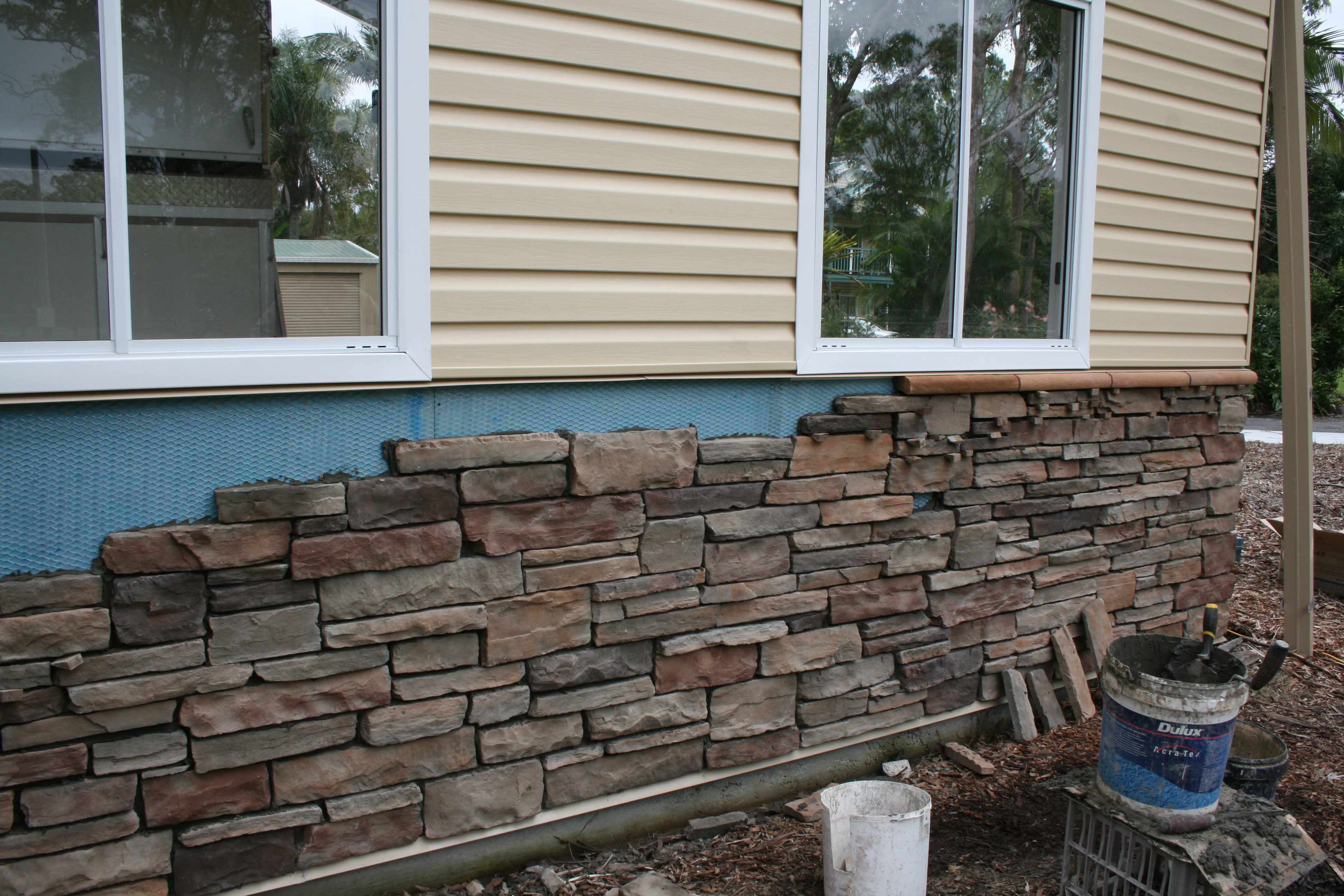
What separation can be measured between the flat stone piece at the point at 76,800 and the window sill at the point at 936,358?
2364 mm

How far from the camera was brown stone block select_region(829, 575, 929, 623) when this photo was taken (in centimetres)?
338

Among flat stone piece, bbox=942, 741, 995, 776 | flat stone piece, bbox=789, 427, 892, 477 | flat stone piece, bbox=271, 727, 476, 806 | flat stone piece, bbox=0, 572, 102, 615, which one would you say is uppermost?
flat stone piece, bbox=789, 427, 892, 477

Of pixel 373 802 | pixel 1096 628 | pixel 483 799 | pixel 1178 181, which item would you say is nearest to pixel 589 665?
pixel 483 799

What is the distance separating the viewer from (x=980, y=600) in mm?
3760

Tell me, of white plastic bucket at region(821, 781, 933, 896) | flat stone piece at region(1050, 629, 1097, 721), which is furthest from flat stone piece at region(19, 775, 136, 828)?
flat stone piece at region(1050, 629, 1097, 721)

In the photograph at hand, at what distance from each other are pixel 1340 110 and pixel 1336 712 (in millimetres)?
12367

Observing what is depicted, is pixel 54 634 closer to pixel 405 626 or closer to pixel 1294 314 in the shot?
pixel 405 626

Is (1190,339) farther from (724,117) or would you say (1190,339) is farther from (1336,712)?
(724,117)

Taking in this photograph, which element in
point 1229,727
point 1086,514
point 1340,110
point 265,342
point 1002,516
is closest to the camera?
point 265,342

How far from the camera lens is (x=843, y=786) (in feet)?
9.21

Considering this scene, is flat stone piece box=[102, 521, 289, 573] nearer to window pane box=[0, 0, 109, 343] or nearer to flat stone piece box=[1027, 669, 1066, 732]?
window pane box=[0, 0, 109, 343]

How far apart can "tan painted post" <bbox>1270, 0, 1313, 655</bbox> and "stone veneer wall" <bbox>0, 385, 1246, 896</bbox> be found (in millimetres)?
1350

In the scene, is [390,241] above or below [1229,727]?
above

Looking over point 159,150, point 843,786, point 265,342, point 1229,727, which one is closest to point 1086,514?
point 1229,727
